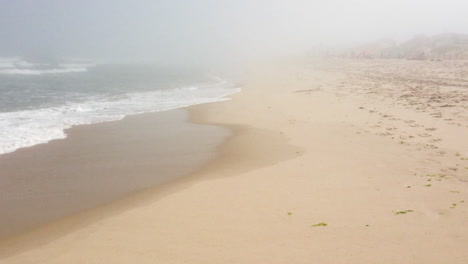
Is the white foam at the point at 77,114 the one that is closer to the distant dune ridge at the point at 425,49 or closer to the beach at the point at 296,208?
the beach at the point at 296,208

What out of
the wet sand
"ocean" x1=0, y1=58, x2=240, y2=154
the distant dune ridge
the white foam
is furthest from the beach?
the distant dune ridge

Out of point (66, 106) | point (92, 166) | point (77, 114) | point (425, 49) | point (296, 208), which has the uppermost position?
→ point (425, 49)

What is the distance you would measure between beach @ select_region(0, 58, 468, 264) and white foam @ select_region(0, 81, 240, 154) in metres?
2.07

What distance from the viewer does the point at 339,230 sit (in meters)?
5.28

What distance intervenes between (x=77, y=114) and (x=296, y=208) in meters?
14.0

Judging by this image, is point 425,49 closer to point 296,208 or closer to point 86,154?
point 86,154

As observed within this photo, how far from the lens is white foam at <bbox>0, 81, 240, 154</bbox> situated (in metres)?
12.5

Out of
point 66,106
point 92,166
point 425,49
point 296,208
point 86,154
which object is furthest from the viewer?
point 425,49

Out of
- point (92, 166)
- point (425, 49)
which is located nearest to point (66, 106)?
point (92, 166)

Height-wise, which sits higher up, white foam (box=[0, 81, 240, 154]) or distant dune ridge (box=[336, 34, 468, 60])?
distant dune ridge (box=[336, 34, 468, 60])

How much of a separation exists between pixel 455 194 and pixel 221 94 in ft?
62.4

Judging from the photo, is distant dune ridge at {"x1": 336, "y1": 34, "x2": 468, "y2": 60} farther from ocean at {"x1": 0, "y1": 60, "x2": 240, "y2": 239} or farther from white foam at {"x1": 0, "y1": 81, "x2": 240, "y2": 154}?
ocean at {"x1": 0, "y1": 60, "x2": 240, "y2": 239}

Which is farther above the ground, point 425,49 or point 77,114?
point 425,49

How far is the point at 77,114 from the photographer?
1722 centimetres
